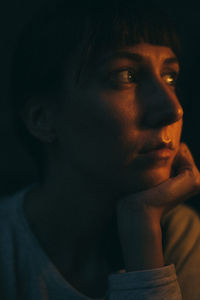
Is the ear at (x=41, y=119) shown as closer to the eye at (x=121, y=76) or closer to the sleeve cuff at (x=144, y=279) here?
the eye at (x=121, y=76)

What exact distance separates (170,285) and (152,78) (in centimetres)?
66

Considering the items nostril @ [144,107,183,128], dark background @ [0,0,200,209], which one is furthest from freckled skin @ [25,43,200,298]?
dark background @ [0,0,200,209]

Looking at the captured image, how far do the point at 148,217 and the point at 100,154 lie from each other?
0.27 meters

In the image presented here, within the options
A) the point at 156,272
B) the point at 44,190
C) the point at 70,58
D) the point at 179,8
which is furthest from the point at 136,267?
the point at 179,8

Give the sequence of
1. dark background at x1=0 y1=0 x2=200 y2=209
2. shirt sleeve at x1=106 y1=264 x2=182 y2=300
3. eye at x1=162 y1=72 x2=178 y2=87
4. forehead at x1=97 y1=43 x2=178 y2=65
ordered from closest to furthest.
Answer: shirt sleeve at x1=106 y1=264 x2=182 y2=300 → forehead at x1=97 y1=43 x2=178 y2=65 → eye at x1=162 y1=72 x2=178 y2=87 → dark background at x1=0 y1=0 x2=200 y2=209

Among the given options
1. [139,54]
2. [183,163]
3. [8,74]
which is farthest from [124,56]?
[8,74]

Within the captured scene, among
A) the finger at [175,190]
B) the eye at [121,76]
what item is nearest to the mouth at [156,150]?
the finger at [175,190]

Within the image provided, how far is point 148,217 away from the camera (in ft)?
3.61

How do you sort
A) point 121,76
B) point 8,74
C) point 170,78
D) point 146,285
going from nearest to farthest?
point 146,285 < point 121,76 < point 170,78 < point 8,74

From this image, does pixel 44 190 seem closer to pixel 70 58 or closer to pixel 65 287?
pixel 65 287

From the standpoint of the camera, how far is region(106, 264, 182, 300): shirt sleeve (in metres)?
0.96

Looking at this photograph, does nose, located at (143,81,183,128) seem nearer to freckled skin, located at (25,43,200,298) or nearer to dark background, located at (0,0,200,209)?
freckled skin, located at (25,43,200,298)

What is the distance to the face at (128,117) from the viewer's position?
105 cm

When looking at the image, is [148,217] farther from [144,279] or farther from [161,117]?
[161,117]
